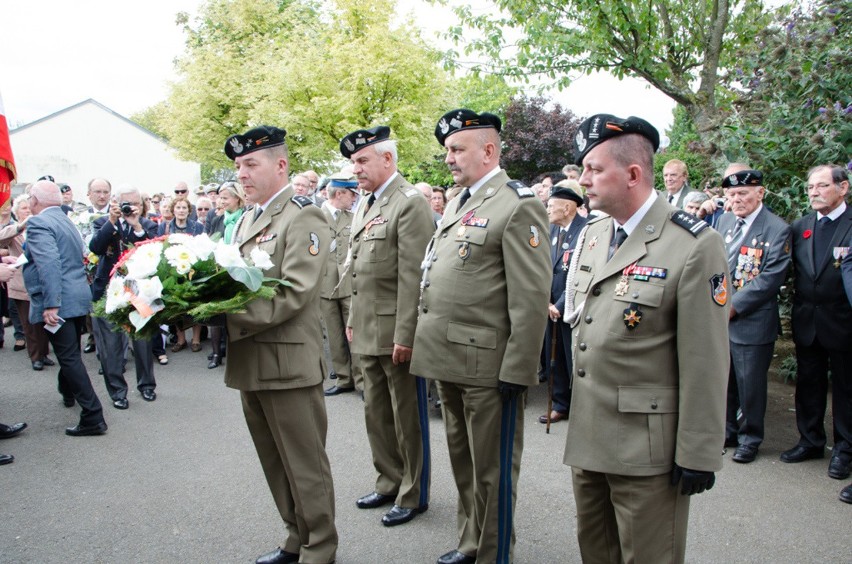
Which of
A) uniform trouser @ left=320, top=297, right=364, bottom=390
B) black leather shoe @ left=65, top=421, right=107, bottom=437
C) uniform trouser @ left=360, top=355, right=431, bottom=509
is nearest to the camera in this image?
uniform trouser @ left=360, top=355, right=431, bottom=509

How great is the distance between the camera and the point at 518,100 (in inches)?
793

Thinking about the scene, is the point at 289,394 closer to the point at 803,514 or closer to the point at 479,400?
Answer: the point at 479,400

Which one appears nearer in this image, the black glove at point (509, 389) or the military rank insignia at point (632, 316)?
the military rank insignia at point (632, 316)

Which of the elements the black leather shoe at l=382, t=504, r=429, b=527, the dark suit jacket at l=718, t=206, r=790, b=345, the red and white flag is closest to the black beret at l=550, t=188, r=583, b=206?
the dark suit jacket at l=718, t=206, r=790, b=345

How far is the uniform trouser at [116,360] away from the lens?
21.8 feet

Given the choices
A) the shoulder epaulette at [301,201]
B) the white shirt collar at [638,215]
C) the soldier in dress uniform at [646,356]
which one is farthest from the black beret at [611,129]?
the shoulder epaulette at [301,201]

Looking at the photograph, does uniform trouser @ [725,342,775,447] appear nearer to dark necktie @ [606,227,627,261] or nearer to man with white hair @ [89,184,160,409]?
dark necktie @ [606,227,627,261]

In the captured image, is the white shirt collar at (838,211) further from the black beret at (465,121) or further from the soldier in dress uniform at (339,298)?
the soldier in dress uniform at (339,298)

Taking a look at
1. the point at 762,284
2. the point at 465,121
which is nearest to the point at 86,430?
the point at 465,121

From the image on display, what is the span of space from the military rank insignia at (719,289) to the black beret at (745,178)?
325cm

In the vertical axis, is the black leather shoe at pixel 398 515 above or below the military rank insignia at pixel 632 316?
below

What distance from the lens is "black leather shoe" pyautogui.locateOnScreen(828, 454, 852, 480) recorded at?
15.4 feet

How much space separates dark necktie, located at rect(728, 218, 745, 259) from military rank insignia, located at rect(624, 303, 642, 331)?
3.39 m

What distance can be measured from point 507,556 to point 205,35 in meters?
34.5
